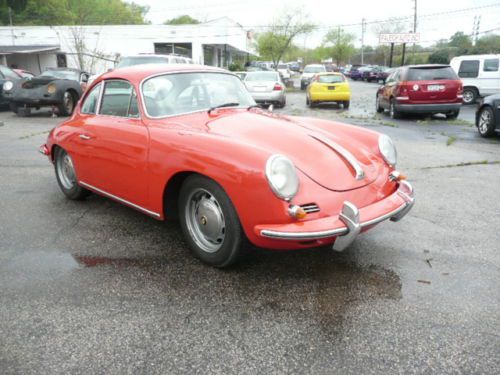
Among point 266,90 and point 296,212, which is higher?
point 266,90

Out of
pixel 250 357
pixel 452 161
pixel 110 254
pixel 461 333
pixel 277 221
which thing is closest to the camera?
pixel 250 357

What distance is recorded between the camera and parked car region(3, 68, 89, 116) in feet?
41.1

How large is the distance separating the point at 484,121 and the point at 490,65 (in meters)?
9.02

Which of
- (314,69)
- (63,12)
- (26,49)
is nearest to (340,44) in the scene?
(63,12)

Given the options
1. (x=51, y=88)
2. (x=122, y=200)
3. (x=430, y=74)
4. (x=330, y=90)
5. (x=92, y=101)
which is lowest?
(x=122, y=200)

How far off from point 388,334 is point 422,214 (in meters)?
2.30

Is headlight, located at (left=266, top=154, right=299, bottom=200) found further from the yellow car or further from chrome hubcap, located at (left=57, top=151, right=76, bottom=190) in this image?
the yellow car

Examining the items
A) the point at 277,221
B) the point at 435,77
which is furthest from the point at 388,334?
the point at 435,77

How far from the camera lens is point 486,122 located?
931 centimetres

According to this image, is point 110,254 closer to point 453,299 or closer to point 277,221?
point 277,221

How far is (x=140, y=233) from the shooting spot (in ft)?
12.9

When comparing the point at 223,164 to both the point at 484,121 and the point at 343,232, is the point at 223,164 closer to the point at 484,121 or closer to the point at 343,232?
the point at 343,232

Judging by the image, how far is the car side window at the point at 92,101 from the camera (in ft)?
14.5

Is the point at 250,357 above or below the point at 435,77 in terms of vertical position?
below
